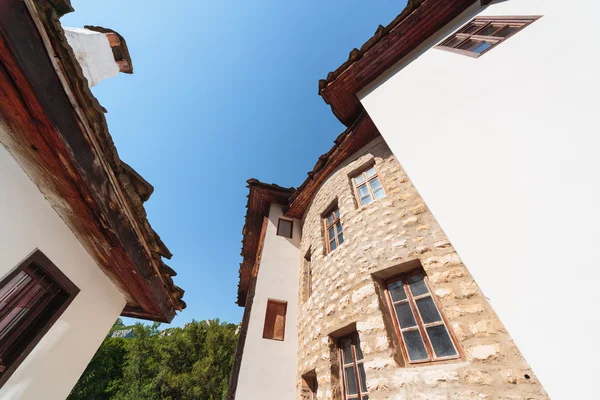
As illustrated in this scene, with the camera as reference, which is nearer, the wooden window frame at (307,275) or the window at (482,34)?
the window at (482,34)

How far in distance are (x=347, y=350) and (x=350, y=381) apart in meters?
0.40

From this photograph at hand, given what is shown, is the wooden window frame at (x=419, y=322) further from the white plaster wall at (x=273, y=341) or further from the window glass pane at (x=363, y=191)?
the white plaster wall at (x=273, y=341)

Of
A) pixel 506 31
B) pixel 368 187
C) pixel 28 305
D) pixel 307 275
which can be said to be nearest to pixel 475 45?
pixel 506 31

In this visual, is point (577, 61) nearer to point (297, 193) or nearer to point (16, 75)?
point (16, 75)

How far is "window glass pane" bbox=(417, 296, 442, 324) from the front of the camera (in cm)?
276

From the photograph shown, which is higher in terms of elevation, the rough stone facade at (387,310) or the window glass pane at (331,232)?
the window glass pane at (331,232)

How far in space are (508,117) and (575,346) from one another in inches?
61.7

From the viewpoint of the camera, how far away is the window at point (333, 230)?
498cm

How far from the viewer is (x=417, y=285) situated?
10.2 feet

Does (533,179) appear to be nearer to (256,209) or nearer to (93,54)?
(93,54)

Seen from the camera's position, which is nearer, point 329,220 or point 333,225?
point 333,225

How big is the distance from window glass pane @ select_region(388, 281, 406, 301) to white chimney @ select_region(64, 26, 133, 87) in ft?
19.8

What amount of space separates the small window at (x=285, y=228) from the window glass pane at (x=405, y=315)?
15.6 ft

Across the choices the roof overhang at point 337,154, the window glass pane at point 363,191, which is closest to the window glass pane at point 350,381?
the window glass pane at point 363,191
